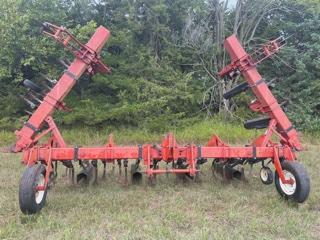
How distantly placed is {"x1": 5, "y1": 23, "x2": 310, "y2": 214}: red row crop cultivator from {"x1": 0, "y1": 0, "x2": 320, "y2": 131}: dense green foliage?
7.36 m

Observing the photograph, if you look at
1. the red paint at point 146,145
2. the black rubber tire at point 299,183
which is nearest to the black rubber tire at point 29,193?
the red paint at point 146,145

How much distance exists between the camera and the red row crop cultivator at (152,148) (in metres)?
5.43

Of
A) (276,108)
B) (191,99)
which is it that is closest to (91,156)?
(276,108)

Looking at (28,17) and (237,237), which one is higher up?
(28,17)

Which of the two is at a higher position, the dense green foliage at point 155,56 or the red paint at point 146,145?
the dense green foliage at point 155,56

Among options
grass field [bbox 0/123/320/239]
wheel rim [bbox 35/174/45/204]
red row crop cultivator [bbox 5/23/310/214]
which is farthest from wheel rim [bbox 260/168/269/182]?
wheel rim [bbox 35/174/45/204]

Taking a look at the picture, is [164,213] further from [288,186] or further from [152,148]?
[288,186]

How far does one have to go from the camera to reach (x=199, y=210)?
5.03 metres

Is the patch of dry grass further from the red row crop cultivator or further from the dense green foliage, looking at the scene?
the dense green foliage

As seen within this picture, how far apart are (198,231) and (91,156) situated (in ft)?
6.74

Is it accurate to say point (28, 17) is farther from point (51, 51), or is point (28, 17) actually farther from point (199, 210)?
point (199, 210)

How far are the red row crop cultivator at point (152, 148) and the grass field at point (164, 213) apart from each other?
25cm

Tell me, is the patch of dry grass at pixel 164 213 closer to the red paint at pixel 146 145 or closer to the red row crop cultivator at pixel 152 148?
the red row crop cultivator at pixel 152 148

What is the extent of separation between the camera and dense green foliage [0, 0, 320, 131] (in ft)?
46.5
